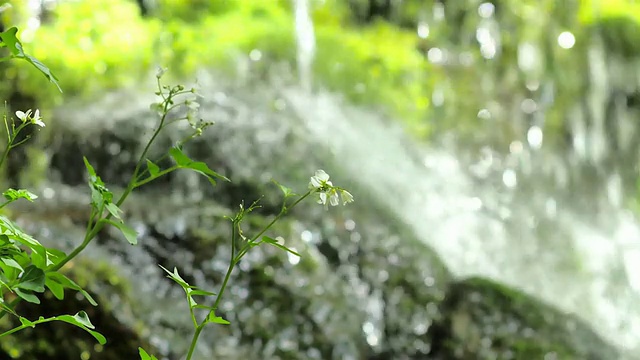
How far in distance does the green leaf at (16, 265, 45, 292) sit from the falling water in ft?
14.2

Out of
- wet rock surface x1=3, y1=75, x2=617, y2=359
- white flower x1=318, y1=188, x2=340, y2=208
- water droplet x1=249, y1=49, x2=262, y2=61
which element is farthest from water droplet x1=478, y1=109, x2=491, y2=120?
white flower x1=318, y1=188, x2=340, y2=208

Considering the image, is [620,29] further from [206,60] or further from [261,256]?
[261,256]

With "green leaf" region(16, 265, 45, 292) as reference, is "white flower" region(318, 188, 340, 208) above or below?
above

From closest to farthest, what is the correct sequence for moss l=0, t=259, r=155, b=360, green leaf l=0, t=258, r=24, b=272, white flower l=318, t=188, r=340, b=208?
green leaf l=0, t=258, r=24, b=272 → white flower l=318, t=188, r=340, b=208 → moss l=0, t=259, r=155, b=360

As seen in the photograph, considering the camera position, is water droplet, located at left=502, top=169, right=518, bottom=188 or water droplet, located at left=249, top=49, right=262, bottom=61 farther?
water droplet, located at left=502, top=169, right=518, bottom=188

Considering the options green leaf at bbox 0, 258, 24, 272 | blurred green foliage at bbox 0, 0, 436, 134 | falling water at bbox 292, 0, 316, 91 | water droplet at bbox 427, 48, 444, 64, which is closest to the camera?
green leaf at bbox 0, 258, 24, 272

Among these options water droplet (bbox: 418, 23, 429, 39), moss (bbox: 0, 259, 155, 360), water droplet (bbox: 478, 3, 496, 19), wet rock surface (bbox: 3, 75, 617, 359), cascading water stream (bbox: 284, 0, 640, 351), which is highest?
water droplet (bbox: 478, 3, 496, 19)

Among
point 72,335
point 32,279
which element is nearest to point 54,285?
point 32,279

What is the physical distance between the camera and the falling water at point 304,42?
Result: 16.9 feet

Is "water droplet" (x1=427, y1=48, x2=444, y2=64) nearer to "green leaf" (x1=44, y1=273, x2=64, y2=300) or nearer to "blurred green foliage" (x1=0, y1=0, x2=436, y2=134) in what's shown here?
"blurred green foliage" (x1=0, y1=0, x2=436, y2=134)

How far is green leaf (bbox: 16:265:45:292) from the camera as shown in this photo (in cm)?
79

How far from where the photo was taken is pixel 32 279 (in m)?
0.81

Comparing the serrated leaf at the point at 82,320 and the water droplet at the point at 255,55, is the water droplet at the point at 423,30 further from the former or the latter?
the serrated leaf at the point at 82,320

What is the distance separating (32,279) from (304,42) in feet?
15.7
